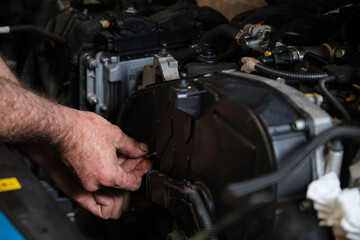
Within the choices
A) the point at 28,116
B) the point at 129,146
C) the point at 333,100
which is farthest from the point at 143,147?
the point at 333,100

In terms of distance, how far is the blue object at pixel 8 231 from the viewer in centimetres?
80

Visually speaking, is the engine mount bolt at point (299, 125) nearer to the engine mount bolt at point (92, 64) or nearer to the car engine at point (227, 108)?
the car engine at point (227, 108)

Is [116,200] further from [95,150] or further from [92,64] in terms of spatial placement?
[92,64]

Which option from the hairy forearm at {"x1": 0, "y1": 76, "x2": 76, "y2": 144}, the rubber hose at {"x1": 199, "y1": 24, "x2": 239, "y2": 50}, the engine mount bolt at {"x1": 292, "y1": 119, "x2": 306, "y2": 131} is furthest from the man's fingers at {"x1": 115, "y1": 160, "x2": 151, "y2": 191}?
the engine mount bolt at {"x1": 292, "y1": 119, "x2": 306, "y2": 131}

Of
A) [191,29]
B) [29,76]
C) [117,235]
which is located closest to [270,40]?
[191,29]

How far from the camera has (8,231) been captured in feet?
2.66

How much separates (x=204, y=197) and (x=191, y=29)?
77cm

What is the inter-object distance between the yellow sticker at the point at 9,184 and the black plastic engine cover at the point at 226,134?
0.32 m

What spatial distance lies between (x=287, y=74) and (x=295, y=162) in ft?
Answer: 1.01

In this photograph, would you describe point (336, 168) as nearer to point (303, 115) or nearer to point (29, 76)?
point (303, 115)

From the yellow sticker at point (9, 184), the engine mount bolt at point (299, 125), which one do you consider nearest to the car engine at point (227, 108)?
the engine mount bolt at point (299, 125)

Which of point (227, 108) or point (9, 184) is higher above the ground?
point (227, 108)

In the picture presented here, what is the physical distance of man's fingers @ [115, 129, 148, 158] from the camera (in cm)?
109

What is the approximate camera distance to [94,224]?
137 cm
